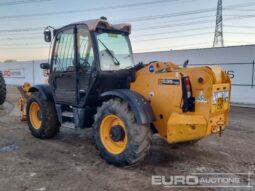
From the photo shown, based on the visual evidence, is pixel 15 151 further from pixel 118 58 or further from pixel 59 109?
pixel 118 58

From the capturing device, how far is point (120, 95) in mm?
4551

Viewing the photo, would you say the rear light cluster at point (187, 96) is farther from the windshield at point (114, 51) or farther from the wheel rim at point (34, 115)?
the wheel rim at point (34, 115)

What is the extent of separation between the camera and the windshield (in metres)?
5.18

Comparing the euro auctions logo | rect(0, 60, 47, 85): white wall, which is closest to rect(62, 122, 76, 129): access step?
the euro auctions logo

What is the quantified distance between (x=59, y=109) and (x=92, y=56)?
4.77ft

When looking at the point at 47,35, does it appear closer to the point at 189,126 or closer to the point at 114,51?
the point at 114,51

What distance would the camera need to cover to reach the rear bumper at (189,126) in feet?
13.5

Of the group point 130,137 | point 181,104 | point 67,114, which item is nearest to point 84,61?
point 67,114

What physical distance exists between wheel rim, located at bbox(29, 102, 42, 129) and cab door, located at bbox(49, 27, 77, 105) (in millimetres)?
761

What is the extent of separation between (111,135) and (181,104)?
1251 millimetres

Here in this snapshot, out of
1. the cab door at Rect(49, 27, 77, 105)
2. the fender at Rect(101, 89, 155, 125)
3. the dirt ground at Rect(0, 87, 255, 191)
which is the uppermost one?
the cab door at Rect(49, 27, 77, 105)

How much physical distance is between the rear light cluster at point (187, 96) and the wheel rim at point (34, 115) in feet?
11.9

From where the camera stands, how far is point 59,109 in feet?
19.4

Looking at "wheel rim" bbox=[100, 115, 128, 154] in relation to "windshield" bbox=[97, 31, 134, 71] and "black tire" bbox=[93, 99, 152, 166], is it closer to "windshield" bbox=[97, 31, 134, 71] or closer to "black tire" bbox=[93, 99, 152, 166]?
"black tire" bbox=[93, 99, 152, 166]
